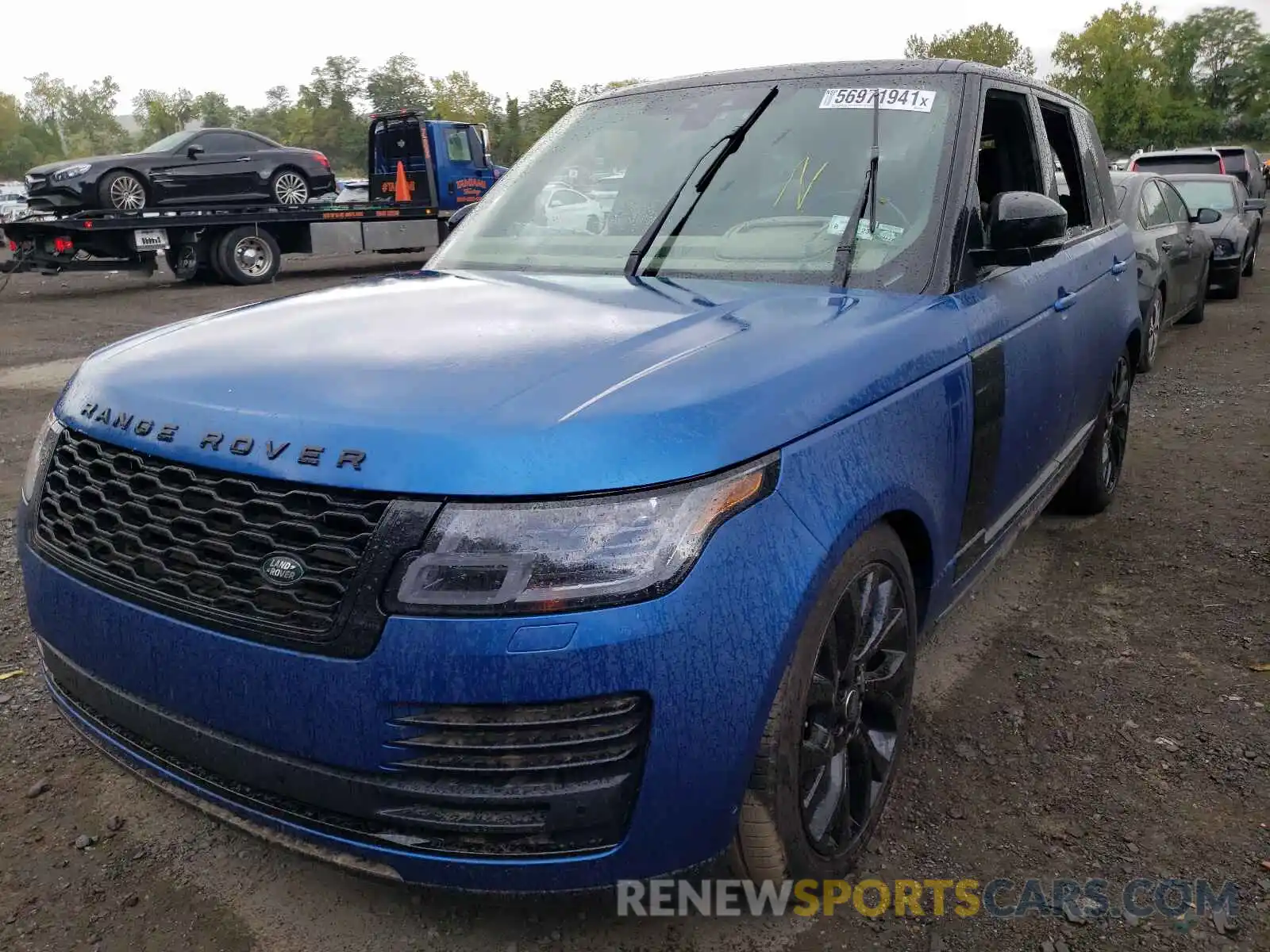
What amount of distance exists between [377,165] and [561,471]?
19.5 metres

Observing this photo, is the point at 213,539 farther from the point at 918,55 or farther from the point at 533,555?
the point at 918,55

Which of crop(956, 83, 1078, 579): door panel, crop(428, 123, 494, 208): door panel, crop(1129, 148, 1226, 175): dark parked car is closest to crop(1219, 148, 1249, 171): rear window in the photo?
crop(1129, 148, 1226, 175): dark parked car

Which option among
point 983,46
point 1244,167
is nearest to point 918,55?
point 983,46

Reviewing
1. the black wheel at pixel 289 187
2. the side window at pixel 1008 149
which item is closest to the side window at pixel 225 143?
the black wheel at pixel 289 187

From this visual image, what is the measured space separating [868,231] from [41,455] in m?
2.11

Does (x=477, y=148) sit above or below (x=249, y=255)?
above

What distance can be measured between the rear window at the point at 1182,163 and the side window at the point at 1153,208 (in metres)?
9.20

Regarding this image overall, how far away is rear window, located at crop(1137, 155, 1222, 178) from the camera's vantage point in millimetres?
16781

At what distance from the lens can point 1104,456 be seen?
183 inches

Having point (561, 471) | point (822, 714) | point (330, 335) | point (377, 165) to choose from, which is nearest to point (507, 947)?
point (822, 714)

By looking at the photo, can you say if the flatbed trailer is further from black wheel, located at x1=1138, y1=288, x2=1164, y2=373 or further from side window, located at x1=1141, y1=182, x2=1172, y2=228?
black wheel, located at x1=1138, y1=288, x2=1164, y2=373

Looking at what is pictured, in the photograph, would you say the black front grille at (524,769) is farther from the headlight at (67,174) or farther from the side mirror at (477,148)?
the side mirror at (477,148)

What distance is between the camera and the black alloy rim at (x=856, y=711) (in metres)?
2.12

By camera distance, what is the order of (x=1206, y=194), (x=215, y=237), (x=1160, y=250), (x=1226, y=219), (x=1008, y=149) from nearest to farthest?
(x=1008, y=149), (x=1160, y=250), (x=1226, y=219), (x=1206, y=194), (x=215, y=237)
